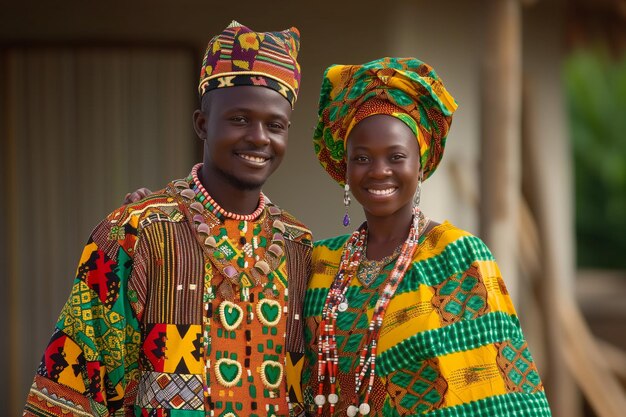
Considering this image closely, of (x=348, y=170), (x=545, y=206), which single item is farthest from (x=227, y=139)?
(x=545, y=206)

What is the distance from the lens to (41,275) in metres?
6.25

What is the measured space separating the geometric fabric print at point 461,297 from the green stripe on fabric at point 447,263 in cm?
2

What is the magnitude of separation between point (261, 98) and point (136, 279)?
666mm

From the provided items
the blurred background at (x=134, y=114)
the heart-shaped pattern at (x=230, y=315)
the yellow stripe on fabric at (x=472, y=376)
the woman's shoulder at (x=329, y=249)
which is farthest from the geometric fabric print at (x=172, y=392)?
the blurred background at (x=134, y=114)

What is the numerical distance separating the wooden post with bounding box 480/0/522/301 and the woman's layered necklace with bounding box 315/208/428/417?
2796mm

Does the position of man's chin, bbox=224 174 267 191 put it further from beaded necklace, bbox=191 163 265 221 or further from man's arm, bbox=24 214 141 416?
man's arm, bbox=24 214 141 416

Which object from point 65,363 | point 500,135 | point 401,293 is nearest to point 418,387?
point 401,293

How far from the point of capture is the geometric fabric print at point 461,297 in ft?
10.2

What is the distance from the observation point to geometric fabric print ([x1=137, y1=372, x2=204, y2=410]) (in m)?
3.14

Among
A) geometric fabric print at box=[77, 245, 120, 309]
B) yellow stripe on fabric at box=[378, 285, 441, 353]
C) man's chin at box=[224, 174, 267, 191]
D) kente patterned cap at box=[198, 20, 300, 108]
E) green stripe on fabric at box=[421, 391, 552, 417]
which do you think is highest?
kente patterned cap at box=[198, 20, 300, 108]

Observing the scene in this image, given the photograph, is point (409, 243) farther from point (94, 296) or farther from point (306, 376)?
point (94, 296)

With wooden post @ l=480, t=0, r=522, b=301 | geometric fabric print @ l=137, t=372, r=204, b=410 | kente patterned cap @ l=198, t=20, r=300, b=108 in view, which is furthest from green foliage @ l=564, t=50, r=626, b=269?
geometric fabric print @ l=137, t=372, r=204, b=410

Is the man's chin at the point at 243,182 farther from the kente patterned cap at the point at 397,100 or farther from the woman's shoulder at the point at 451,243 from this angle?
the woman's shoulder at the point at 451,243

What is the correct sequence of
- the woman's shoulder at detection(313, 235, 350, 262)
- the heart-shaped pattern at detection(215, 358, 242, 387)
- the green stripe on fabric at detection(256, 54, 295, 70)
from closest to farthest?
the heart-shaped pattern at detection(215, 358, 242, 387)
the green stripe on fabric at detection(256, 54, 295, 70)
the woman's shoulder at detection(313, 235, 350, 262)
